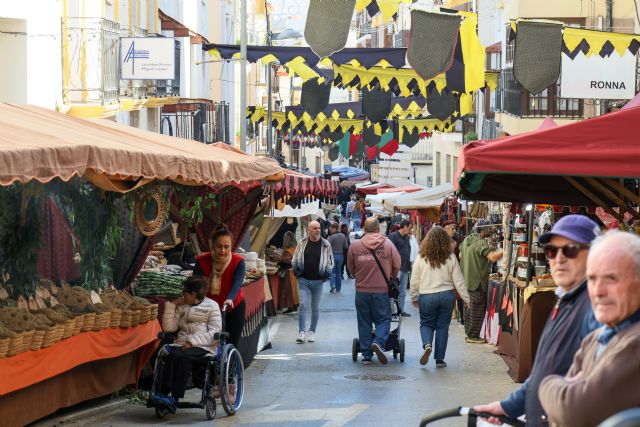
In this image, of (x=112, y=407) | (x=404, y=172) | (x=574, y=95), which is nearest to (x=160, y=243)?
(x=574, y=95)

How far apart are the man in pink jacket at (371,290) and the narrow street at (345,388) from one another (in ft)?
1.13

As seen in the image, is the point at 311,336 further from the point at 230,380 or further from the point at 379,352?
the point at 230,380

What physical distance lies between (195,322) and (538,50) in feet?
17.4

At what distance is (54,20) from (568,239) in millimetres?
14442

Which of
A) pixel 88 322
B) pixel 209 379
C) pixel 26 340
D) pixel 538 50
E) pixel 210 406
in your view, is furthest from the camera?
pixel 538 50

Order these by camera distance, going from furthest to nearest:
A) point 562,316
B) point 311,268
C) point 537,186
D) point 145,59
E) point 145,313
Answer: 1. point 145,59
2. point 311,268
3. point 145,313
4. point 537,186
5. point 562,316

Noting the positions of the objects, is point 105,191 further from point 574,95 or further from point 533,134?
point 574,95

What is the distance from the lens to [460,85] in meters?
16.8

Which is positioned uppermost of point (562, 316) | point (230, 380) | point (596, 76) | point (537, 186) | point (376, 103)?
point (596, 76)

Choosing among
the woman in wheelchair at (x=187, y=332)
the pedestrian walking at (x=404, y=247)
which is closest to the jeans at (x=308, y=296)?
the pedestrian walking at (x=404, y=247)

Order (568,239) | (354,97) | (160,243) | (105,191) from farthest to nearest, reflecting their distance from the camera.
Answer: (354,97)
(160,243)
(105,191)
(568,239)

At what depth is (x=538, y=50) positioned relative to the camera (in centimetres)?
1411

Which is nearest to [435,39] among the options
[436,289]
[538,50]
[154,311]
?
[538,50]

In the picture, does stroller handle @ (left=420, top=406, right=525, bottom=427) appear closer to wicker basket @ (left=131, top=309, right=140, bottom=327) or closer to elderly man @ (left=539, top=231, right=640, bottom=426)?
elderly man @ (left=539, top=231, right=640, bottom=426)
